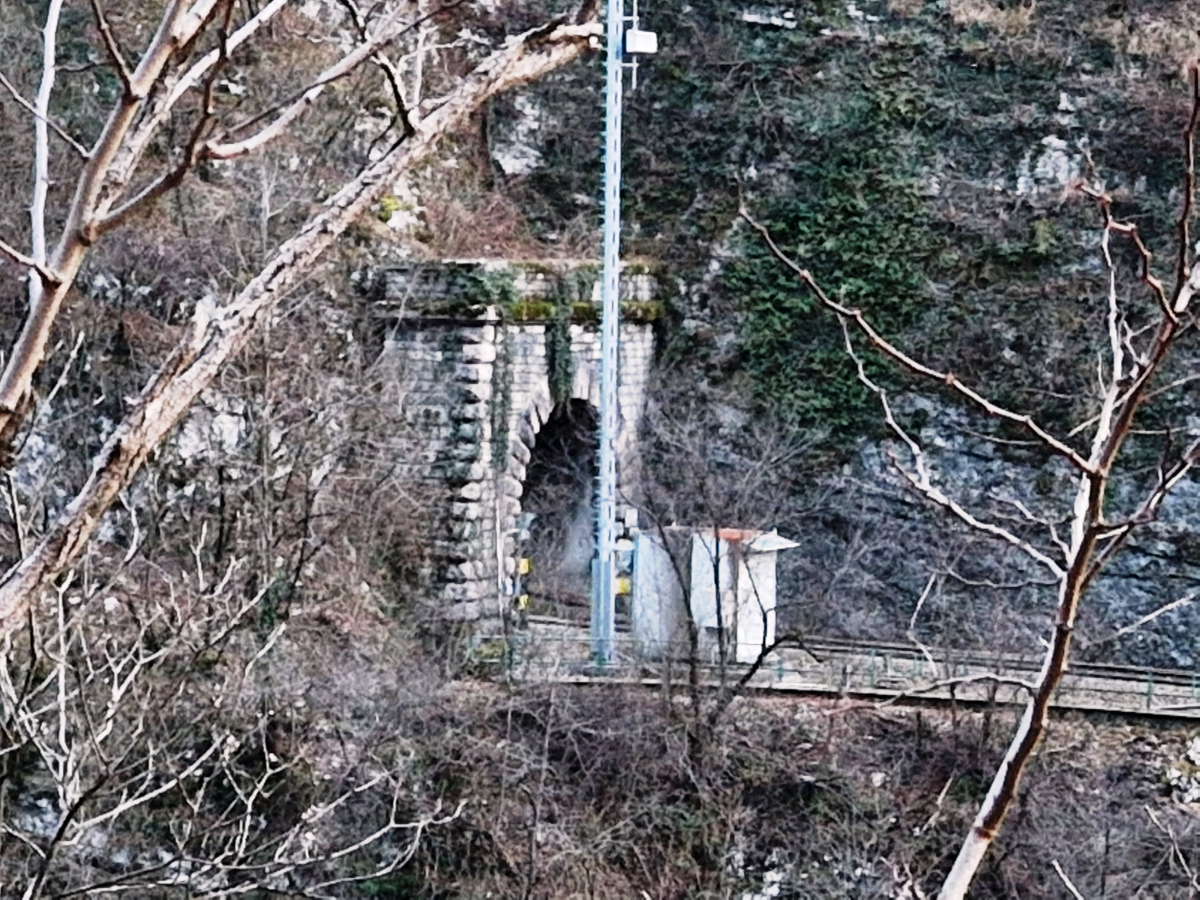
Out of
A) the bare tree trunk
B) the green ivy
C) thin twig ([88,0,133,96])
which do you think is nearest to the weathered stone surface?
the green ivy

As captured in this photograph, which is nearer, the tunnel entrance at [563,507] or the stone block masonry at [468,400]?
the stone block masonry at [468,400]

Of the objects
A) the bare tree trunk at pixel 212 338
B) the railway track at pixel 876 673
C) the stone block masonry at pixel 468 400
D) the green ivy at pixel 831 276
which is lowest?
the railway track at pixel 876 673

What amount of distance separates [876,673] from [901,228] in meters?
4.77

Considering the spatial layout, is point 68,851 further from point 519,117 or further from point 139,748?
point 519,117

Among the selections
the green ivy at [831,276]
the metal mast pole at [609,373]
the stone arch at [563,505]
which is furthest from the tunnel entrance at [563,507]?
the green ivy at [831,276]

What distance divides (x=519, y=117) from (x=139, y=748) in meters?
8.61

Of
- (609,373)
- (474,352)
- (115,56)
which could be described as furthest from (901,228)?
(115,56)

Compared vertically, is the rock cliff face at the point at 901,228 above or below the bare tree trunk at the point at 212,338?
above

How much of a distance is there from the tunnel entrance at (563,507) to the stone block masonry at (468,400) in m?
1.00

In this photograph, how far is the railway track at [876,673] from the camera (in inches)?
572

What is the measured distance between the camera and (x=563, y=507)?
17.8m

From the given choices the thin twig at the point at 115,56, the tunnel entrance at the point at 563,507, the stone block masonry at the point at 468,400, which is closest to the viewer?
the thin twig at the point at 115,56

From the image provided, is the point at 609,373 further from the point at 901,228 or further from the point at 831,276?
the point at 901,228

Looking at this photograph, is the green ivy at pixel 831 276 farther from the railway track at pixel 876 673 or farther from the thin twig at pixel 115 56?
the thin twig at pixel 115 56
